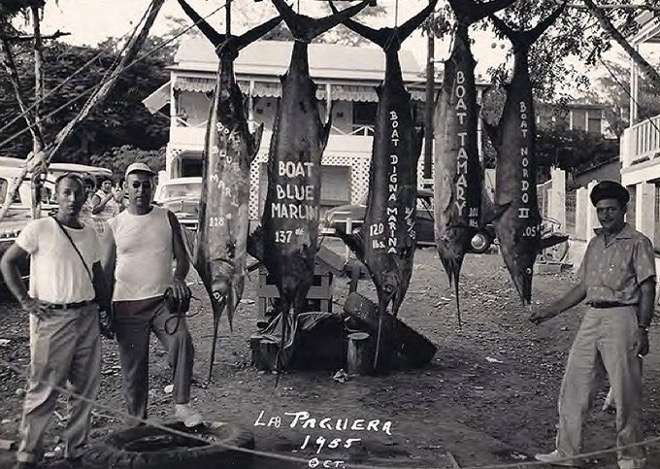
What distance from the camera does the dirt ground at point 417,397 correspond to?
554cm

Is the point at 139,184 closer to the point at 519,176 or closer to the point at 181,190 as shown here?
the point at 519,176

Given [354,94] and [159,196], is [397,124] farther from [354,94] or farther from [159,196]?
[354,94]

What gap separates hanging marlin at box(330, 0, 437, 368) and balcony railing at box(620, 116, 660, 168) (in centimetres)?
1183

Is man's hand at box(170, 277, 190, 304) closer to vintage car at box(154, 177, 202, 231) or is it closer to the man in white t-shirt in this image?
the man in white t-shirt

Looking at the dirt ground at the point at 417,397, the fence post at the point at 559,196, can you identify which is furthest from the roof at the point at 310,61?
the dirt ground at the point at 417,397

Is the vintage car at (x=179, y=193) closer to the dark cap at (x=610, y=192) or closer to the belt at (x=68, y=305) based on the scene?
the belt at (x=68, y=305)

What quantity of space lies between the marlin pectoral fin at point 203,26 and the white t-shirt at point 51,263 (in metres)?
1.41

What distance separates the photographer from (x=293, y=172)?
433 centimetres

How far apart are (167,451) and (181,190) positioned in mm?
13591

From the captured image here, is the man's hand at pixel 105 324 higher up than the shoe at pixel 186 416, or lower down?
higher up

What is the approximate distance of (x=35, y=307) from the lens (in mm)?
4547

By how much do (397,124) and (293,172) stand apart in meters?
0.70

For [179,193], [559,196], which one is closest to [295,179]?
[559,196]

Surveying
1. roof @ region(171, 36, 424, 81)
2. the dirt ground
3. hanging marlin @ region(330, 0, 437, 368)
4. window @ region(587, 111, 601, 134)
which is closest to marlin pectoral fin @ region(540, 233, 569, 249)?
hanging marlin @ region(330, 0, 437, 368)
